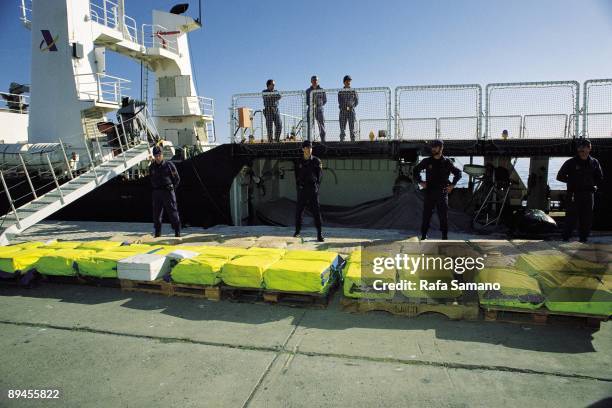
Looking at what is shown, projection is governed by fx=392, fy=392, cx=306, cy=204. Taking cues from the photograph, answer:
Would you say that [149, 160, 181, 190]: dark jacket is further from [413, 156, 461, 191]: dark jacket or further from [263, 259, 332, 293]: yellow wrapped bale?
[413, 156, 461, 191]: dark jacket

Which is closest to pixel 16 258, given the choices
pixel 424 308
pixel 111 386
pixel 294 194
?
pixel 111 386

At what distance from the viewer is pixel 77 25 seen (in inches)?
520

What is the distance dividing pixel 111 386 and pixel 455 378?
287 cm

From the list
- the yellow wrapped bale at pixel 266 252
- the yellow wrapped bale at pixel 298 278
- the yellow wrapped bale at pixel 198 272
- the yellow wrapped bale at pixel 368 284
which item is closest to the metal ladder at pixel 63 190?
the yellow wrapped bale at pixel 198 272

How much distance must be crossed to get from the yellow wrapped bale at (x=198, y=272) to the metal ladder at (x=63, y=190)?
4.96m

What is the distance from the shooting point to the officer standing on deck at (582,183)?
273 inches

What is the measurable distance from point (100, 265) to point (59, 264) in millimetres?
682

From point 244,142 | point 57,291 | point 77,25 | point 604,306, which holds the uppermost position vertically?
point 77,25

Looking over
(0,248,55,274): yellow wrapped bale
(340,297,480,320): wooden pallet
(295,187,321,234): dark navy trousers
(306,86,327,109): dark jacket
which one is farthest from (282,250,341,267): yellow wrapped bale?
(306,86,327,109): dark jacket

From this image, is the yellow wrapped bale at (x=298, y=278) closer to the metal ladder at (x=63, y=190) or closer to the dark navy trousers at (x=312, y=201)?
the dark navy trousers at (x=312, y=201)

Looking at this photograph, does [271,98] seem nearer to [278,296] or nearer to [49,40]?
[278,296]

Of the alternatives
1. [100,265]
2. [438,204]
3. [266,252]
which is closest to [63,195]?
[100,265]

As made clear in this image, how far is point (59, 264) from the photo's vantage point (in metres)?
5.77

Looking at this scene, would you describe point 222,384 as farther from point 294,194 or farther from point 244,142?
point 294,194
